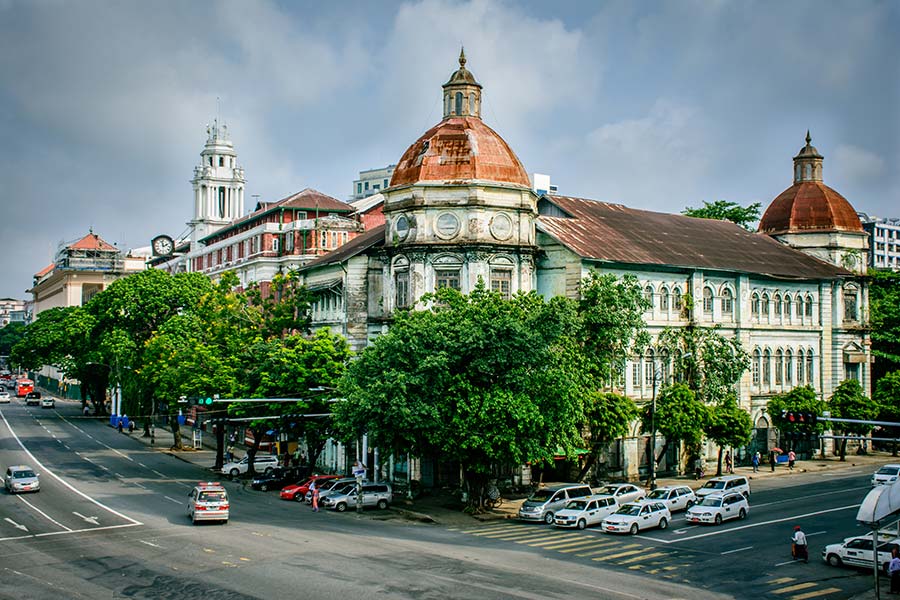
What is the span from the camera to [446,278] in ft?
197

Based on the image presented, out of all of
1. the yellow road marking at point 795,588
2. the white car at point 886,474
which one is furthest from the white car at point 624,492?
the yellow road marking at point 795,588

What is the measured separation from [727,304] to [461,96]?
81.2ft

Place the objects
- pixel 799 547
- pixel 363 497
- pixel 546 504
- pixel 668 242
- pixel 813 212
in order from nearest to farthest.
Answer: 1. pixel 799 547
2. pixel 546 504
3. pixel 363 497
4. pixel 668 242
5. pixel 813 212

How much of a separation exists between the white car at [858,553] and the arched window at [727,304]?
1308 inches

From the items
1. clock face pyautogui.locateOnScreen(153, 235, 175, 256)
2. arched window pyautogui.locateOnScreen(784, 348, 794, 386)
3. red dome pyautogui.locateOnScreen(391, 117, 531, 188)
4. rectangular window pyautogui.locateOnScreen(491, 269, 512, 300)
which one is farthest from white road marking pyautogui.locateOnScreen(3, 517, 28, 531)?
clock face pyautogui.locateOnScreen(153, 235, 175, 256)

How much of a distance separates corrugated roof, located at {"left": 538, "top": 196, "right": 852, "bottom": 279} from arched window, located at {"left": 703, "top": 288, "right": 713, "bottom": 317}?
1807 mm

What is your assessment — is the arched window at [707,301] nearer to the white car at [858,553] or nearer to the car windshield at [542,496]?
the car windshield at [542,496]

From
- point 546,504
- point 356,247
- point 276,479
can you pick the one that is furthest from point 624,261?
point 276,479

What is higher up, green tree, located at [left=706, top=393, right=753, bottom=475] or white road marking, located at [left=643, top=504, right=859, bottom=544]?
green tree, located at [left=706, top=393, right=753, bottom=475]

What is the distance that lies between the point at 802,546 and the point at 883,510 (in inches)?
277

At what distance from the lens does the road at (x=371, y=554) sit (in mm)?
33281

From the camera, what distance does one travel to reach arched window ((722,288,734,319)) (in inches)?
2820

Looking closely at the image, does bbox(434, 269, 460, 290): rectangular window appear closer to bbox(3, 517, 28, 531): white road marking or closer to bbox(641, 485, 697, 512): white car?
bbox(641, 485, 697, 512): white car

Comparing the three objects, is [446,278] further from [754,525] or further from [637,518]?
[754,525]
